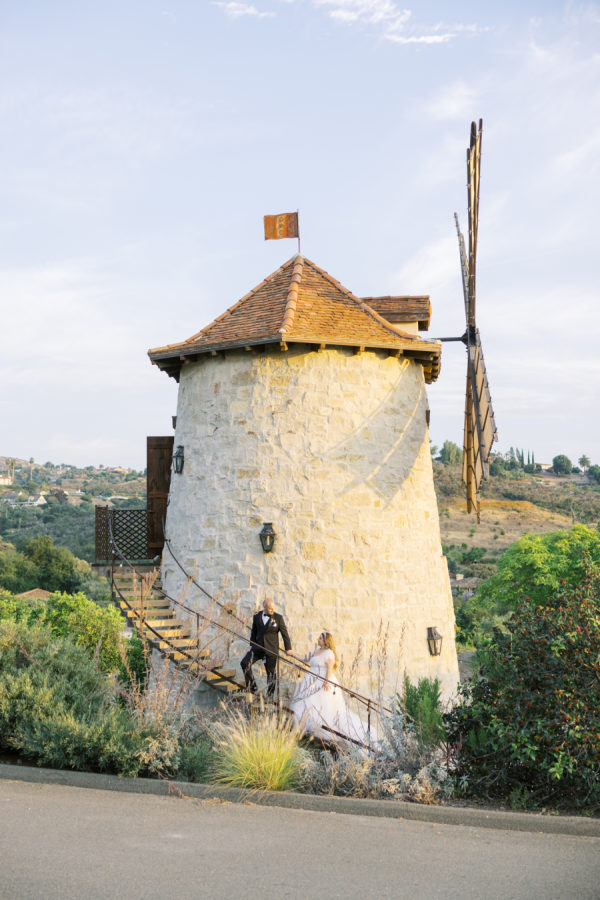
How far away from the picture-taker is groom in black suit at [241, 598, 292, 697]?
9852 millimetres

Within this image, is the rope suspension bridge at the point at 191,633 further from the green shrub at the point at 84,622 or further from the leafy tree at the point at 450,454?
the leafy tree at the point at 450,454

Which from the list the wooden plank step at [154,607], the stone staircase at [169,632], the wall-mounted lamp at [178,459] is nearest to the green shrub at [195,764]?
the stone staircase at [169,632]

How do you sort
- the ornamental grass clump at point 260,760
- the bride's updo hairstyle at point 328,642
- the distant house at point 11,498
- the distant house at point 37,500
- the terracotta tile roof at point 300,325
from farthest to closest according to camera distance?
the distant house at point 11,498, the distant house at point 37,500, the terracotta tile roof at point 300,325, the bride's updo hairstyle at point 328,642, the ornamental grass clump at point 260,760

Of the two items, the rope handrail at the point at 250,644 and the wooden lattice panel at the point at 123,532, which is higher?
the wooden lattice panel at the point at 123,532

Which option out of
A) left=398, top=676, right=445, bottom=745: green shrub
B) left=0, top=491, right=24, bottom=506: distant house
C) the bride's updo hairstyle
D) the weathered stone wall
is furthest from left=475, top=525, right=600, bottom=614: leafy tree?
left=0, top=491, right=24, bottom=506: distant house

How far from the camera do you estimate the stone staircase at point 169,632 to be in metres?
9.76

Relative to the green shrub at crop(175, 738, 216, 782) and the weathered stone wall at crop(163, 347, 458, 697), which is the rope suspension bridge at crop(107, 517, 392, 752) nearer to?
the weathered stone wall at crop(163, 347, 458, 697)

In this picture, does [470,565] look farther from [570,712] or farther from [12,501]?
[12,501]

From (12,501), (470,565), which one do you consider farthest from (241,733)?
(12,501)

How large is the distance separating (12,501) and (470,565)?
7411cm

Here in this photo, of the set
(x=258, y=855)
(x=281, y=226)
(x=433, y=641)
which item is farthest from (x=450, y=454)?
A: (x=258, y=855)

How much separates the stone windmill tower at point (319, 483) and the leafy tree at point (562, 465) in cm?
8944

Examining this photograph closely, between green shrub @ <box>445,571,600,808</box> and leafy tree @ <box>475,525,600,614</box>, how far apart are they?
19.3 meters

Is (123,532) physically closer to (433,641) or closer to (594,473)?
(433,641)
